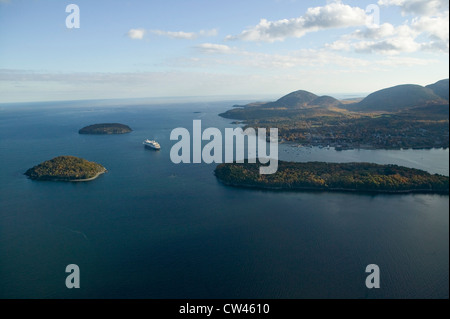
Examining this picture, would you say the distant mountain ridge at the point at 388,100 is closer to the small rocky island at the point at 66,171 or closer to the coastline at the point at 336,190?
the coastline at the point at 336,190

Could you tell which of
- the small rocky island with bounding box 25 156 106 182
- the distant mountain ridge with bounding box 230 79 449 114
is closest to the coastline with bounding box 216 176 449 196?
the small rocky island with bounding box 25 156 106 182

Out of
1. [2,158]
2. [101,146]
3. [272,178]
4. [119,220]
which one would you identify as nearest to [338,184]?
[272,178]

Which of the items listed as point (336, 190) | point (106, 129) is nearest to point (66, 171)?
point (336, 190)

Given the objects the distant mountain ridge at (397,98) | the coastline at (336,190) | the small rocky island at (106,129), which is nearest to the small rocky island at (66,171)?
the coastline at (336,190)

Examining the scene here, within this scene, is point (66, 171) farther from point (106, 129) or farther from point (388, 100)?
point (388, 100)

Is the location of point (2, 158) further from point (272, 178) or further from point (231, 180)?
point (272, 178)

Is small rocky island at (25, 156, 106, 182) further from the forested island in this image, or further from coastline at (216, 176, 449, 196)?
coastline at (216, 176, 449, 196)
